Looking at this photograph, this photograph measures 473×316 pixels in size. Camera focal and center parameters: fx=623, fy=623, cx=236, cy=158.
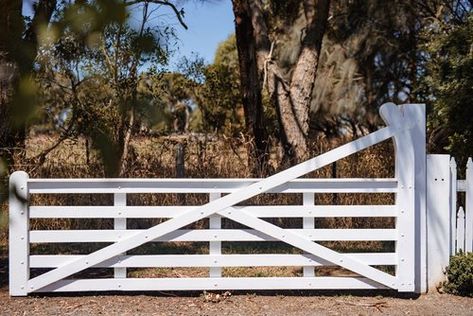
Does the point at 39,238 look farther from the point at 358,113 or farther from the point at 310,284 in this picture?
the point at 358,113

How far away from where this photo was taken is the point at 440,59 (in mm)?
12117

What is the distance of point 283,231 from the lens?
19.6 feet

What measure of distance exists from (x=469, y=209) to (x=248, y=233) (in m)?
2.19

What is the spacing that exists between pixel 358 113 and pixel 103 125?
2308 cm

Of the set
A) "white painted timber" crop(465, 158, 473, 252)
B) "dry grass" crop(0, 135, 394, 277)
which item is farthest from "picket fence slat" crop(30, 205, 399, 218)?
"dry grass" crop(0, 135, 394, 277)

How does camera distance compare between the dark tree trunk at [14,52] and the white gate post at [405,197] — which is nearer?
the dark tree trunk at [14,52]

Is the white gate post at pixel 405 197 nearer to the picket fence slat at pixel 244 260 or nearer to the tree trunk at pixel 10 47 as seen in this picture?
the picket fence slat at pixel 244 260

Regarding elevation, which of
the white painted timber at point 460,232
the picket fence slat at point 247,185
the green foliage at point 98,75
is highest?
the green foliage at point 98,75

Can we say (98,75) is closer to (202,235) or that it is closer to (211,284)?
(202,235)

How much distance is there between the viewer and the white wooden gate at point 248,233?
5949mm

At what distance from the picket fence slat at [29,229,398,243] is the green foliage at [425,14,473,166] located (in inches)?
196

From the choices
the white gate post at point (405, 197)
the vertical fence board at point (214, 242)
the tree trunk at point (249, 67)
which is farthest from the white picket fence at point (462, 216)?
the tree trunk at point (249, 67)

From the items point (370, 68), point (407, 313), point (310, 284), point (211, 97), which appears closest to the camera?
point (407, 313)

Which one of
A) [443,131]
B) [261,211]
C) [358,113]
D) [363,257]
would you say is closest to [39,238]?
[261,211]
